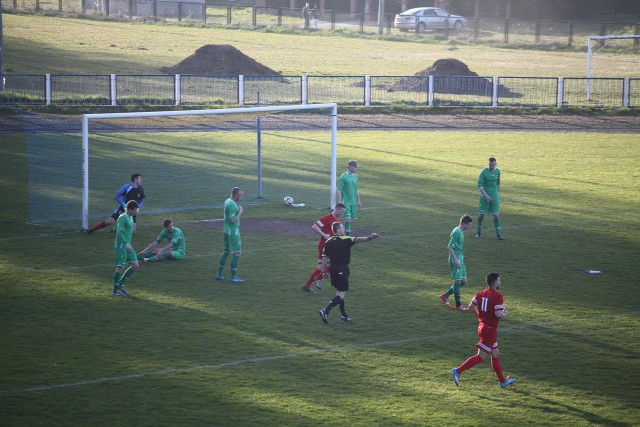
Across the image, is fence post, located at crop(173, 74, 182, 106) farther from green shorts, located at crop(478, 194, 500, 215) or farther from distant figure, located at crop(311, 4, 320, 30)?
distant figure, located at crop(311, 4, 320, 30)

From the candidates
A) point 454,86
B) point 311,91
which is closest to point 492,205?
point 311,91

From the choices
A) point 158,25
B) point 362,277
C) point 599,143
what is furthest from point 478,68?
point 362,277

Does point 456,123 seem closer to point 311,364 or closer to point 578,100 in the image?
point 578,100

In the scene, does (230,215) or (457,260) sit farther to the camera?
(230,215)

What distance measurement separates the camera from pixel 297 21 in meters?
75.6

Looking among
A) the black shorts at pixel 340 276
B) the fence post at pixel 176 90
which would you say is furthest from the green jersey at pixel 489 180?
the fence post at pixel 176 90

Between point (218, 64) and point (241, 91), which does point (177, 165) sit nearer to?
point (241, 91)

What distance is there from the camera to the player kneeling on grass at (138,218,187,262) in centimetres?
1762

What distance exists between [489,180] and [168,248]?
7.76 m

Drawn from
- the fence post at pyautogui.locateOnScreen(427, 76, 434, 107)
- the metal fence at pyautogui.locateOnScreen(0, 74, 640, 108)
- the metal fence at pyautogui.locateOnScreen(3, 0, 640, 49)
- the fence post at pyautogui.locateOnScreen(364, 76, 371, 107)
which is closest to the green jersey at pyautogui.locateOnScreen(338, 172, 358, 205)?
the metal fence at pyautogui.locateOnScreen(0, 74, 640, 108)

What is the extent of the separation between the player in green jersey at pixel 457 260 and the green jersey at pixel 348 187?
4.65m

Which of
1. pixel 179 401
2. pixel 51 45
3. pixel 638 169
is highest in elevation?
pixel 51 45

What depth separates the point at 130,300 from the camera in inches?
590

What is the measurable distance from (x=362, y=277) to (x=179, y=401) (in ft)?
22.5
